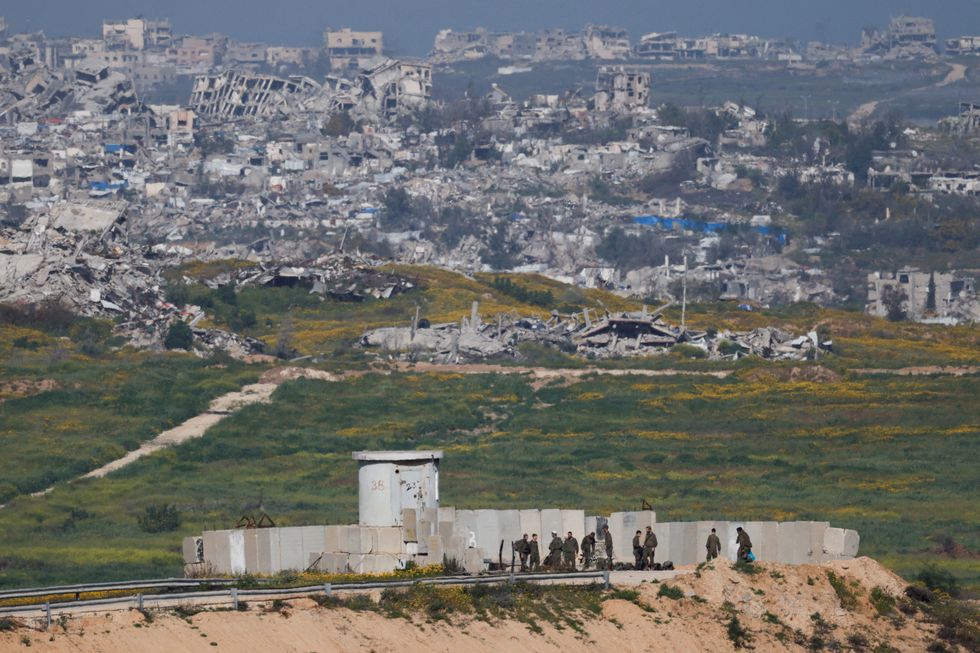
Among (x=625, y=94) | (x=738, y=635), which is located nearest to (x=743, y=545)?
(x=738, y=635)

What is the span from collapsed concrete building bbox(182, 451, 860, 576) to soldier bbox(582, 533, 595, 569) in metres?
0.56

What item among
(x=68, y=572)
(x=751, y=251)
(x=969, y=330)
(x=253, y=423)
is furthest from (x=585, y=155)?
(x=68, y=572)

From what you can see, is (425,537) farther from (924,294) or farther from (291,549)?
→ (924,294)

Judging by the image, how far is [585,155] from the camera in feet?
546

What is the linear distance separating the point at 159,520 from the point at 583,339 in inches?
1525

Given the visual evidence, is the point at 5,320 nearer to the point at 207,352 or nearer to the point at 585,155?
the point at 207,352

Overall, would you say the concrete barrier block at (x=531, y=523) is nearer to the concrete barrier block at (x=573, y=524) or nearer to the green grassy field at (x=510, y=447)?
the concrete barrier block at (x=573, y=524)

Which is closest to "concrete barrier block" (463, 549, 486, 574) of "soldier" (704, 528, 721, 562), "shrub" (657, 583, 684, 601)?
"shrub" (657, 583, 684, 601)

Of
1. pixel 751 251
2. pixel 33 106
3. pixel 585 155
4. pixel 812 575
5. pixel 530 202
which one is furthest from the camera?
pixel 33 106

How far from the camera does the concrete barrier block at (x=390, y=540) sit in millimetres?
36344

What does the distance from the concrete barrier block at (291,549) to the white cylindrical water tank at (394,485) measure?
100 centimetres

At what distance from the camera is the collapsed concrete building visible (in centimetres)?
3600

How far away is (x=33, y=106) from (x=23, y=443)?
134 m

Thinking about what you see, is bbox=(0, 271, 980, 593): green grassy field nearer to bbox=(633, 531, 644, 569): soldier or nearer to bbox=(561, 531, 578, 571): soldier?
bbox=(633, 531, 644, 569): soldier
